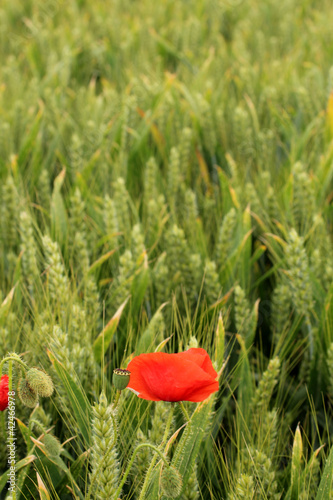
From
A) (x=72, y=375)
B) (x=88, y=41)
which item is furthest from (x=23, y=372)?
(x=88, y=41)

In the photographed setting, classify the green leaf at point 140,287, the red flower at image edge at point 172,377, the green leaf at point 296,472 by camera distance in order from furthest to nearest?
the green leaf at point 140,287, the green leaf at point 296,472, the red flower at image edge at point 172,377

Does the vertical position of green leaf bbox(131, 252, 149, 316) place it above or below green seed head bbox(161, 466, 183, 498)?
above

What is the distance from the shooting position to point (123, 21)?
1.90 metres

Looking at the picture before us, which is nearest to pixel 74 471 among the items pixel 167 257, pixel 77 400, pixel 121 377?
pixel 77 400

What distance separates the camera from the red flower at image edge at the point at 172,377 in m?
0.40

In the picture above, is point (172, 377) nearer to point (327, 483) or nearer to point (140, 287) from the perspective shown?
point (327, 483)

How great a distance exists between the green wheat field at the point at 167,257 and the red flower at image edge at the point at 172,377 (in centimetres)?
2

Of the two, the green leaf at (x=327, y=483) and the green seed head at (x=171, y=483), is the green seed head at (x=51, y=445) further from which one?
the green leaf at (x=327, y=483)

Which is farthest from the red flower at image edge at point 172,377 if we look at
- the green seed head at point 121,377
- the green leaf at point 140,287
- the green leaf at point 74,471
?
the green leaf at point 140,287

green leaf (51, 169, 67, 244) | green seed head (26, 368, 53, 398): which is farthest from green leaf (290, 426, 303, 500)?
green leaf (51, 169, 67, 244)

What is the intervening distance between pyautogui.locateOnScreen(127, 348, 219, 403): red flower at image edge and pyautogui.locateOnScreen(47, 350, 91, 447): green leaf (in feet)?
0.36

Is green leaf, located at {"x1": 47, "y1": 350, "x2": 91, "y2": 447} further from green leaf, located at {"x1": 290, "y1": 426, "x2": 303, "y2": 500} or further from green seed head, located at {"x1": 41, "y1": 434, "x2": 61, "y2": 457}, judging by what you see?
green leaf, located at {"x1": 290, "y1": 426, "x2": 303, "y2": 500}

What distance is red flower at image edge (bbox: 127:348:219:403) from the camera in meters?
0.40

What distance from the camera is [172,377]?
40cm
